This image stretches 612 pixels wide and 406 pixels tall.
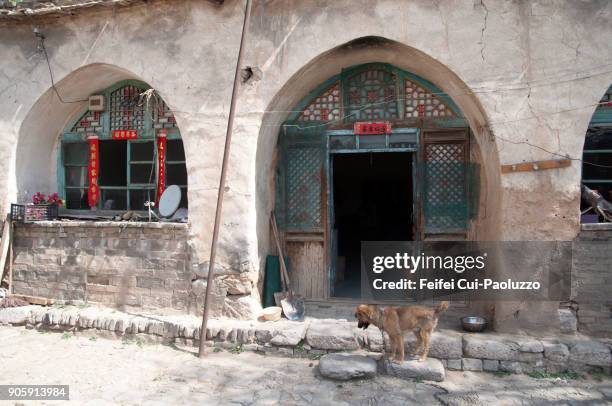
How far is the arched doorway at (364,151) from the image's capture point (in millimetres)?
6246

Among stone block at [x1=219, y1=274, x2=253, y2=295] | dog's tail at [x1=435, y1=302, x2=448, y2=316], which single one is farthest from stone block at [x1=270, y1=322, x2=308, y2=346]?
dog's tail at [x1=435, y1=302, x2=448, y2=316]

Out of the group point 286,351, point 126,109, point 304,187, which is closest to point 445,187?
point 304,187

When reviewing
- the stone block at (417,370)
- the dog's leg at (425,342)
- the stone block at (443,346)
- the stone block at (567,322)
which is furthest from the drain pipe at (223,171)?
the stone block at (567,322)

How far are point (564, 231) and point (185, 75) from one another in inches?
198

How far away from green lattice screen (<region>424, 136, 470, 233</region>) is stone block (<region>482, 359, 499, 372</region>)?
2.03 metres

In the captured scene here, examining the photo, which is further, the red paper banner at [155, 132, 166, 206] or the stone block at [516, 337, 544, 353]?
the red paper banner at [155, 132, 166, 206]

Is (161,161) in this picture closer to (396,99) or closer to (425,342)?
(396,99)

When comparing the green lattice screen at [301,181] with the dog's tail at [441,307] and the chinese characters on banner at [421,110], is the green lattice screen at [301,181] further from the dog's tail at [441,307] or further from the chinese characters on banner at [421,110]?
the dog's tail at [441,307]

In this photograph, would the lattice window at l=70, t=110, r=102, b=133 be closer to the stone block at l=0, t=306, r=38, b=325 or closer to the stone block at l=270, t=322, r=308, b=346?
the stone block at l=0, t=306, r=38, b=325

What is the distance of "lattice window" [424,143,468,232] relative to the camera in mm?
6242

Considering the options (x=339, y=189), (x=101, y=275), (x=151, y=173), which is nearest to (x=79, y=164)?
(x=151, y=173)

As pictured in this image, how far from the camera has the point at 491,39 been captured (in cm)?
505

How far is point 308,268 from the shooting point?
675 cm

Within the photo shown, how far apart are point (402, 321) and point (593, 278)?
2235 mm
